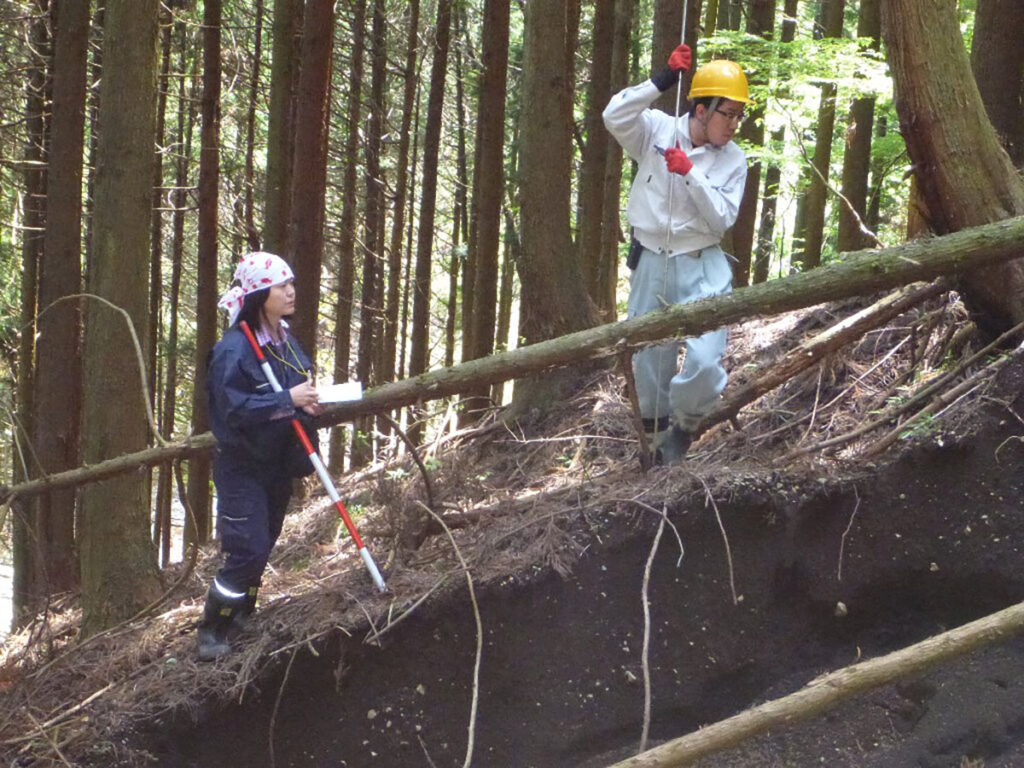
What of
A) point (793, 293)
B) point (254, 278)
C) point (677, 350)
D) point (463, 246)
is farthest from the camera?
point (463, 246)

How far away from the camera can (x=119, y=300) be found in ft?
18.2

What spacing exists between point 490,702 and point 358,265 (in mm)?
16673

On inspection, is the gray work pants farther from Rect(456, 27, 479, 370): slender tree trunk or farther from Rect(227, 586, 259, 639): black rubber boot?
Rect(456, 27, 479, 370): slender tree trunk

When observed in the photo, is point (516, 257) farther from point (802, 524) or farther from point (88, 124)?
point (88, 124)

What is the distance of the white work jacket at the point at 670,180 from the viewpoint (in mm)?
5141

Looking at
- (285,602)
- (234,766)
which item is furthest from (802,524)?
(234,766)

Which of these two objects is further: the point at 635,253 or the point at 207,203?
the point at 207,203

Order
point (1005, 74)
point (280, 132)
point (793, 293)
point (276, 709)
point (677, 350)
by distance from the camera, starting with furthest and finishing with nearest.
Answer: point (280, 132)
point (1005, 74)
point (677, 350)
point (276, 709)
point (793, 293)

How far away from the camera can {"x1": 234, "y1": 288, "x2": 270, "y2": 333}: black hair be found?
4734 millimetres

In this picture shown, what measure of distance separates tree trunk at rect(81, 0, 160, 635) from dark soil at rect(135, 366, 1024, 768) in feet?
4.29

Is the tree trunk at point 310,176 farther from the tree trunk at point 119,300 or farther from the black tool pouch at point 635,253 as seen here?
the black tool pouch at point 635,253

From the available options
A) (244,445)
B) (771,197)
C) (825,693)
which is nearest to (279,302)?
(244,445)

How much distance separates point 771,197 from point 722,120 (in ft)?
38.9

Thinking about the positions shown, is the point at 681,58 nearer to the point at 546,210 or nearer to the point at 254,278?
the point at 254,278
